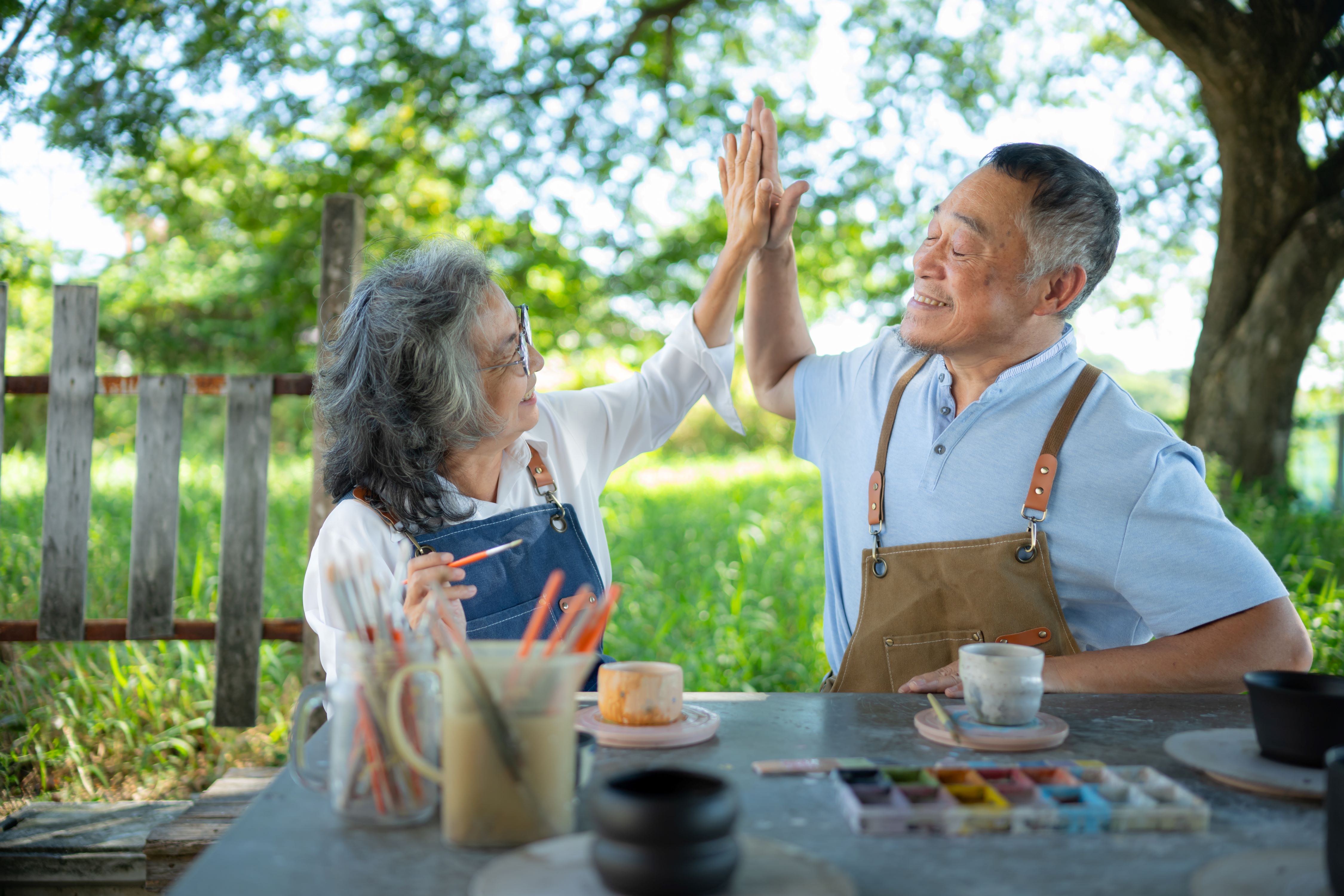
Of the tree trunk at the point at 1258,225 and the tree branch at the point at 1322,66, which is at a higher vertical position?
the tree branch at the point at 1322,66

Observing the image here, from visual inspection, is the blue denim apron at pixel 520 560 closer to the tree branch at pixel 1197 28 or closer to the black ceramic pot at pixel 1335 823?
the black ceramic pot at pixel 1335 823

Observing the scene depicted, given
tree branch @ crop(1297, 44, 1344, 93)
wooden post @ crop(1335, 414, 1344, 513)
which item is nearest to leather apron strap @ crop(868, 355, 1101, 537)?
tree branch @ crop(1297, 44, 1344, 93)

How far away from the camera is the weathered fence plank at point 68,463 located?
9.52ft

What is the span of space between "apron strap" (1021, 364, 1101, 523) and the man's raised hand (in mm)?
778

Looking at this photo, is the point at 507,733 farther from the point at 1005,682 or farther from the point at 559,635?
the point at 1005,682

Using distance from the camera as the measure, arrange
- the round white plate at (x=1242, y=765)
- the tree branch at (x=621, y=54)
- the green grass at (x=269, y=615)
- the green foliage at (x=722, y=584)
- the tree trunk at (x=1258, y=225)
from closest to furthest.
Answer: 1. the round white plate at (x=1242, y=765)
2. the green grass at (x=269, y=615)
3. the green foliage at (x=722, y=584)
4. the tree trunk at (x=1258, y=225)
5. the tree branch at (x=621, y=54)

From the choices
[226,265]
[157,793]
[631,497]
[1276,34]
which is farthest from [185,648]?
[226,265]

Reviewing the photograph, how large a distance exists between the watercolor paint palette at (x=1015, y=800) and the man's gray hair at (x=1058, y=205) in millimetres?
1258

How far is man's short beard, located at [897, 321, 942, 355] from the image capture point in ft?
7.18

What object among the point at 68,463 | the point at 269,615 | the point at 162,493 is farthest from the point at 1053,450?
the point at 269,615

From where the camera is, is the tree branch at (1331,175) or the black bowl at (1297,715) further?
the tree branch at (1331,175)

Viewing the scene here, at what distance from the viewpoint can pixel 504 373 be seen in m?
2.07

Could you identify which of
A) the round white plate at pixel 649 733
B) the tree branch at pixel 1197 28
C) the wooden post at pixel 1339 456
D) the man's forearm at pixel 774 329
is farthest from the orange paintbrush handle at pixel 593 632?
the wooden post at pixel 1339 456

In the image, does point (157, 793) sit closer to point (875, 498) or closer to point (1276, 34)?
point (875, 498)
